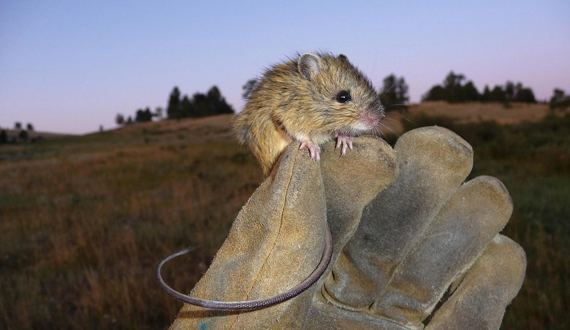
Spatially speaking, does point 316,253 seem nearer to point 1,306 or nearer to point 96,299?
point 96,299

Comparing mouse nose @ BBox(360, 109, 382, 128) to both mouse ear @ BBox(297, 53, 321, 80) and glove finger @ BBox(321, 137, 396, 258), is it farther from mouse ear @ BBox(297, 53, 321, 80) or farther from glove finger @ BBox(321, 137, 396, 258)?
mouse ear @ BBox(297, 53, 321, 80)

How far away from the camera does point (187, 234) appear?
35.6 ft

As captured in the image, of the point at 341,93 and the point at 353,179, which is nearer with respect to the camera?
the point at 353,179

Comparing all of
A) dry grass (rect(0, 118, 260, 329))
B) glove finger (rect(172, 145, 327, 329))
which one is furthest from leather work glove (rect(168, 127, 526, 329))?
dry grass (rect(0, 118, 260, 329))

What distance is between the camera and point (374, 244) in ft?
9.85

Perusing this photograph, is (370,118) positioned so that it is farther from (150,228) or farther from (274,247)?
(150,228)

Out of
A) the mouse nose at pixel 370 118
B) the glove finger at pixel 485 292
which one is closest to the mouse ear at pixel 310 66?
the mouse nose at pixel 370 118

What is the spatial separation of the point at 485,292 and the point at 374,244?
80cm

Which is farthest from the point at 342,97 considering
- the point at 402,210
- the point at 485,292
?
the point at 485,292

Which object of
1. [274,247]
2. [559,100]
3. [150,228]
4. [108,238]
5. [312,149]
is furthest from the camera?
[559,100]

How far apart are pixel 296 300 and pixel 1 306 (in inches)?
244

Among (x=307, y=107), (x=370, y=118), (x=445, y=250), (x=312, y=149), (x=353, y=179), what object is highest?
(x=307, y=107)

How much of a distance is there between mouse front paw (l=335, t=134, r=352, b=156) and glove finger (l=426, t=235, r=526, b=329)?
1228 millimetres

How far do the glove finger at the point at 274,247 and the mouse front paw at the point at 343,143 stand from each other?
0.30 m
